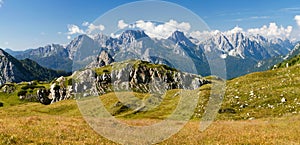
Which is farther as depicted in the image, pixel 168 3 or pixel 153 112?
pixel 153 112

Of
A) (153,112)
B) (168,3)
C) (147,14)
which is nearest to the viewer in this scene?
(168,3)

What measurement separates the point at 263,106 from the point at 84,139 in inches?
1997

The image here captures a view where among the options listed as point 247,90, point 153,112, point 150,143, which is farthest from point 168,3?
point 153,112

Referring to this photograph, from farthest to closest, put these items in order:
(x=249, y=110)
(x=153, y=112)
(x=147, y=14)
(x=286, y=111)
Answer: (x=153, y=112) → (x=249, y=110) → (x=286, y=111) → (x=147, y=14)

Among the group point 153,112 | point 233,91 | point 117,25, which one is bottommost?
point 153,112

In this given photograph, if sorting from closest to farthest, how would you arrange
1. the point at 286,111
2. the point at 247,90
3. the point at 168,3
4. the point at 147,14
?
the point at 168,3 < the point at 147,14 < the point at 286,111 < the point at 247,90

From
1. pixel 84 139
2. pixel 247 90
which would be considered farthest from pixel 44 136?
pixel 247 90

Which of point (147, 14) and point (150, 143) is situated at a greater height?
point (147, 14)

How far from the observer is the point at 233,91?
78.2m

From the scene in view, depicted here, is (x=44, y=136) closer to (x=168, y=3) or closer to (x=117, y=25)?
(x=117, y=25)

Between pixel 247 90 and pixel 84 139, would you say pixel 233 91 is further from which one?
pixel 84 139

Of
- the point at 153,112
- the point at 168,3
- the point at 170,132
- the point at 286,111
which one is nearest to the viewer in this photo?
the point at 168,3

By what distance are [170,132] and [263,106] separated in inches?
1719

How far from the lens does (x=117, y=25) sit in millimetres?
20859
